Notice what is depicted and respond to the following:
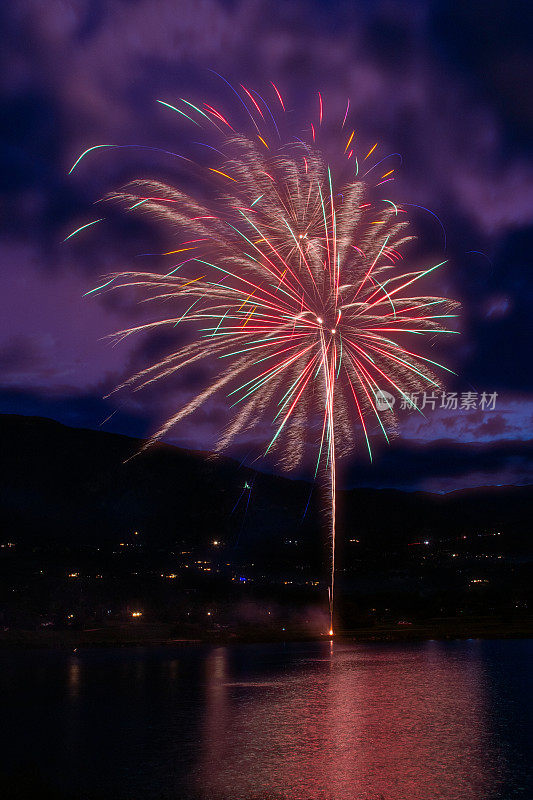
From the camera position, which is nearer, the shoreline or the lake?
the lake

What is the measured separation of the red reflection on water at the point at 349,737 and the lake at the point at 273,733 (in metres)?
0.09

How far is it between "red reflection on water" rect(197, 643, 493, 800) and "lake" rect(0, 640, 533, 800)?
0.29 feet

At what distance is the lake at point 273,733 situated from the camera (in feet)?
70.7

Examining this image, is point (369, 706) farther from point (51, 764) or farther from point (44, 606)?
point (44, 606)

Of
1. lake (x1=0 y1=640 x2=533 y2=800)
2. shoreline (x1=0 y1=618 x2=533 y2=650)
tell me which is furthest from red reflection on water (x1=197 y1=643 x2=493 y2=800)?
shoreline (x1=0 y1=618 x2=533 y2=650)

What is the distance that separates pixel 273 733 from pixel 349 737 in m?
3.91

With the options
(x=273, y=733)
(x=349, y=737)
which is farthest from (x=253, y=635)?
(x=349, y=737)

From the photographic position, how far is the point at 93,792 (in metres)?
20.4

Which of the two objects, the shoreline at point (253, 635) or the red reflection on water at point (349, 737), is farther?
the shoreline at point (253, 635)

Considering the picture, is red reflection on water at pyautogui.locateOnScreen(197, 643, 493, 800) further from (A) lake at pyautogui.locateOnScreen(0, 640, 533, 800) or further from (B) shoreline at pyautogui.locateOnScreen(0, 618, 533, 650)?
Result: (B) shoreline at pyautogui.locateOnScreen(0, 618, 533, 650)

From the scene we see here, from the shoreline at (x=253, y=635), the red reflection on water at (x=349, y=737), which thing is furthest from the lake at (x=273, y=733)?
the shoreline at (x=253, y=635)

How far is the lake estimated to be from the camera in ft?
70.7

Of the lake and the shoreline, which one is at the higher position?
the lake

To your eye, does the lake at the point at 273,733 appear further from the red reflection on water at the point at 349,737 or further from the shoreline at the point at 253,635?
the shoreline at the point at 253,635
